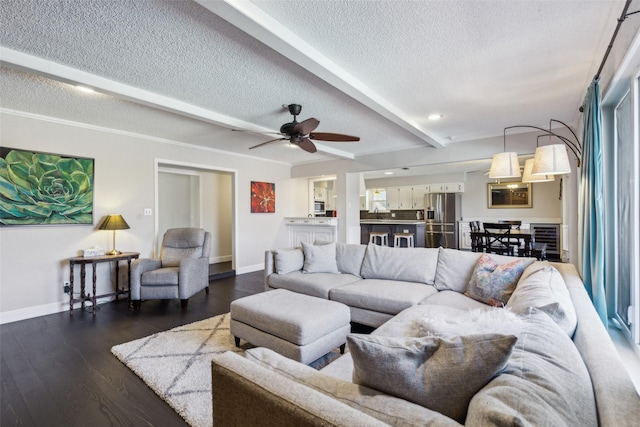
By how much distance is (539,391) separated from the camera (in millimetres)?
719

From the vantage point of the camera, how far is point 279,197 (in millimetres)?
6789

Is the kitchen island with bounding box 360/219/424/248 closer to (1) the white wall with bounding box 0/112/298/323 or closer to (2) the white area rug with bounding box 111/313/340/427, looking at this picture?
(1) the white wall with bounding box 0/112/298/323

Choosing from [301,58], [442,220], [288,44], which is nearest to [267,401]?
[288,44]

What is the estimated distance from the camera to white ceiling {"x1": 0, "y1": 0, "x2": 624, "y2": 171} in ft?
5.97

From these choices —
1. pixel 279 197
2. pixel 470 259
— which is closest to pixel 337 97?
pixel 470 259

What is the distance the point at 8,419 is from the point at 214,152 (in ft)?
14.4

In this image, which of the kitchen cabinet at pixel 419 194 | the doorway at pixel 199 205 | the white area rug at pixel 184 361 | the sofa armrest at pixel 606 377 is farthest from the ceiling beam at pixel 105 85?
the kitchen cabinet at pixel 419 194

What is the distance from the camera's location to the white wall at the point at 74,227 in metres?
3.44

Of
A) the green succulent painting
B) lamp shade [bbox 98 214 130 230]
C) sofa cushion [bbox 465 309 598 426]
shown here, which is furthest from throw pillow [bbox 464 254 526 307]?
the green succulent painting

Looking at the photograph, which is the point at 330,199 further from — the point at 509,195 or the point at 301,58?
the point at 301,58

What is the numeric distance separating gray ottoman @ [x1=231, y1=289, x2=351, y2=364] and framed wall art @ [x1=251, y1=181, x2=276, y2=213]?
3703 millimetres

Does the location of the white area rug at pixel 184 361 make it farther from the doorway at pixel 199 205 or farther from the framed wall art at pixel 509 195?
the framed wall art at pixel 509 195

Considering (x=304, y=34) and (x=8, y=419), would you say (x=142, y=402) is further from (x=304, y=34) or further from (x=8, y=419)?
(x=304, y=34)

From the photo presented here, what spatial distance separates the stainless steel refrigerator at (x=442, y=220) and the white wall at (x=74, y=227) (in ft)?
20.8
